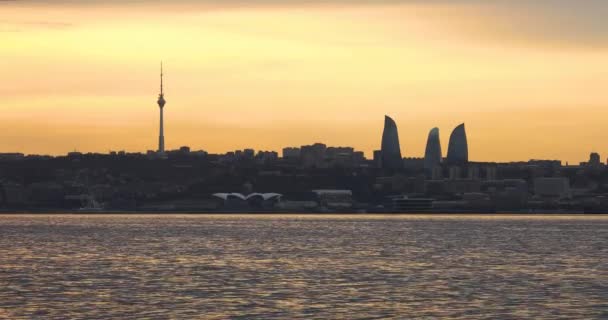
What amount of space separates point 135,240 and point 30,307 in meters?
89.0

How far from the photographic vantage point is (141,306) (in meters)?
69.9

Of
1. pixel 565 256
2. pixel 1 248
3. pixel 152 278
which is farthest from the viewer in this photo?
pixel 1 248

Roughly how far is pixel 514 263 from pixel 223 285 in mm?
34779

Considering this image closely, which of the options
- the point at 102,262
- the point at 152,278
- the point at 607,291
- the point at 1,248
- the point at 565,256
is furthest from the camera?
the point at 1,248

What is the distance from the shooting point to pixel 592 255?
123 metres

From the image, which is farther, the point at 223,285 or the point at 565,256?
the point at 565,256

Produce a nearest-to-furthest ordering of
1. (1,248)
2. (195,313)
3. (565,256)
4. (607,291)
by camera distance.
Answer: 1. (195,313)
2. (607,291)
3. (565,256)
4. (1,248)

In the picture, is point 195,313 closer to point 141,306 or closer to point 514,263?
point 141,306

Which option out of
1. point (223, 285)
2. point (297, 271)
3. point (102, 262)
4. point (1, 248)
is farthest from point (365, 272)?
point (1, 248)

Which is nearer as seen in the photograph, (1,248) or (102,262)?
(102,262)

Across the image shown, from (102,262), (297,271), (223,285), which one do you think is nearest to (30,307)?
(223,285)

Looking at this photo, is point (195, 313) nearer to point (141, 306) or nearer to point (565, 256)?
point (141, 306)

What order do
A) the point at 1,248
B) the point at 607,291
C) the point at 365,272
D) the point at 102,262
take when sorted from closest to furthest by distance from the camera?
1. the point at 607,291
2. the point at 365,272
3. the point at 102,262
4. the point at 1,248

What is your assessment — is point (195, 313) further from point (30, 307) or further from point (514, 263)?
point (514, 263)
